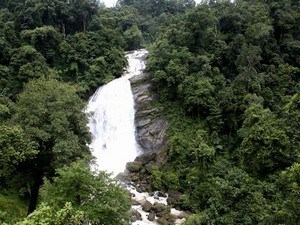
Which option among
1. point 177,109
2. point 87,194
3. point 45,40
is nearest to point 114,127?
point 177,109

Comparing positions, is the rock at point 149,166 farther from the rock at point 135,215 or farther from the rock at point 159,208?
the rock at point 135,215

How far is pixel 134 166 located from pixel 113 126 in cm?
539

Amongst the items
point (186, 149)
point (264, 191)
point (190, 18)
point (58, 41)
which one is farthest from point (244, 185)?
point (58, 41)

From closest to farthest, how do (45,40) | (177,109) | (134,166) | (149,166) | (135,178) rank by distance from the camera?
1. (135,178)
2. (134,166)
3. (149,166)
4. (177,109)
5. (45,40)

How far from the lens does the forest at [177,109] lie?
10.5 m

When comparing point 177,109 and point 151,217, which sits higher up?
point 177,109

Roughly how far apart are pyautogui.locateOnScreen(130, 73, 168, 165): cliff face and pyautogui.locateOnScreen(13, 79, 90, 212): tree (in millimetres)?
8973

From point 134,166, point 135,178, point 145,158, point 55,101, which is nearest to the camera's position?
point 55,101

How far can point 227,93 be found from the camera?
85.3ft

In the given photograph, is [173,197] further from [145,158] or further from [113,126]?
[113,126]

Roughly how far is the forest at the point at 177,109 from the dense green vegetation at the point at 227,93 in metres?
0.10

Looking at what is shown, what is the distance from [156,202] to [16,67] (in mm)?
19808

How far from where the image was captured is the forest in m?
10.5

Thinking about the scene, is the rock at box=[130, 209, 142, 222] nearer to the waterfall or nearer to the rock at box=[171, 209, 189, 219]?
the rock at box=[171, 209, 189, 219]
